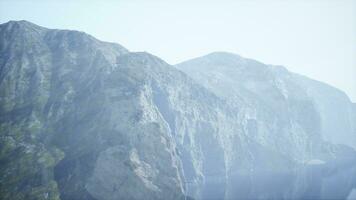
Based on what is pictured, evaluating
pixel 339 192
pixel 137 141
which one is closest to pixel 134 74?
pixel 137 141

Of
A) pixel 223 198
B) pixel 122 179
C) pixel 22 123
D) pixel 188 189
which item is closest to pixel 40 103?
pixel 22 123

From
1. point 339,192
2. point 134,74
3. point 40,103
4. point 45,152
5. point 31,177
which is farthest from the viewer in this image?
point 134,74

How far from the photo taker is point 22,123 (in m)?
158

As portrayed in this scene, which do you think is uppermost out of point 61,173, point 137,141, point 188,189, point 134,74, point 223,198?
point 134,74

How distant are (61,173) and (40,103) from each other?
4863cm

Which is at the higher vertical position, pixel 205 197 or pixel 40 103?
pixel 40 103

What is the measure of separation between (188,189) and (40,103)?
8787cm

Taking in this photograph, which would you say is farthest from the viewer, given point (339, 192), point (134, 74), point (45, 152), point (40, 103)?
point (134, 74)

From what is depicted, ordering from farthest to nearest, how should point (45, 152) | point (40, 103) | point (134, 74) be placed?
point (134, 74)
point (40, 103)
point (45, 152)

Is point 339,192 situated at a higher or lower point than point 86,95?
lower

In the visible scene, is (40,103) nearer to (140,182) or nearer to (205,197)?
(140,182)

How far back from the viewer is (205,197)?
158 metres

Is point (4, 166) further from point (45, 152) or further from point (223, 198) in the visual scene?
point (223, 198)

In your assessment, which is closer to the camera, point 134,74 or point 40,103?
point 40,103
